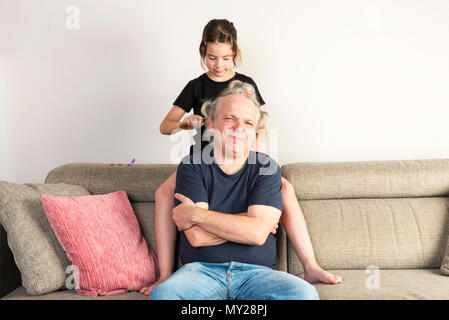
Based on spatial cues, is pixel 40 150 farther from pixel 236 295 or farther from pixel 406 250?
pixel 406 250

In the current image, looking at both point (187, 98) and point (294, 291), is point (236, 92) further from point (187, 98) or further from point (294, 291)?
point (294, 291)

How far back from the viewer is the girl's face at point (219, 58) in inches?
86.0

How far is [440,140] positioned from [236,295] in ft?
5.36

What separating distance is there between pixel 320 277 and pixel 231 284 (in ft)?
1.35

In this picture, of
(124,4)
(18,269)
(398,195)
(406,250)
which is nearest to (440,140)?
(398,195)

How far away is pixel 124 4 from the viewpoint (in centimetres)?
273

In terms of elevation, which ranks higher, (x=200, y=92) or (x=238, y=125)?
(x=200, y=92)

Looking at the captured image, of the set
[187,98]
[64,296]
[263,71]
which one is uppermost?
[263,71]

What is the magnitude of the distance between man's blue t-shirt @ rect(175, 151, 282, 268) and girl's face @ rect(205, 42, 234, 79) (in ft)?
1.85

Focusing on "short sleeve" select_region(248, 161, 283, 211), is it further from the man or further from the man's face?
the man's face

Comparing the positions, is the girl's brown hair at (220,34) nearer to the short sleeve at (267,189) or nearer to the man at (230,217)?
the man at (230,217)

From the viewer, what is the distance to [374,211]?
2180 millimetres

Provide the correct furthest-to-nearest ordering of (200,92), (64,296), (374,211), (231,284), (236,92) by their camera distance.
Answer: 1. (200,92)
2. (374,211)
3. (236,92)
4. (64,296)
5. (231,284)

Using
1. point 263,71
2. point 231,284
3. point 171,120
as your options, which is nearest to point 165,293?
point 231,284
